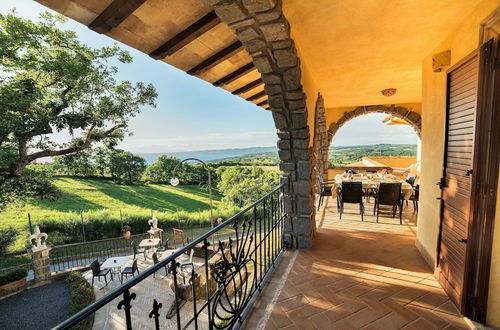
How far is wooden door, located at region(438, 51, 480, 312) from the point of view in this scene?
5.51 feet

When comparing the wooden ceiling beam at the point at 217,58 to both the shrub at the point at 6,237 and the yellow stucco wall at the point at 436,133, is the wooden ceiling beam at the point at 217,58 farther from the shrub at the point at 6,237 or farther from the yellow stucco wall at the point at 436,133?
the shrub at the point at 6,237

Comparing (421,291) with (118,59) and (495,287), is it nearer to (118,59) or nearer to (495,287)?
(495,287)

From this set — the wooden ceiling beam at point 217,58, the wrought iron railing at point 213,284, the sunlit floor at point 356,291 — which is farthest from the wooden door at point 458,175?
the wooden ceiling beam at point 217,58

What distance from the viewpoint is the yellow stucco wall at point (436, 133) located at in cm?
157

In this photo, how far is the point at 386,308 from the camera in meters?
1.84

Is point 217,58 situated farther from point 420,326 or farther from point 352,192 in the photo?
point 352,192

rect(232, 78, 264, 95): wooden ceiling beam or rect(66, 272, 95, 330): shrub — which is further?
rect(66, 272, 95, 330): shrub

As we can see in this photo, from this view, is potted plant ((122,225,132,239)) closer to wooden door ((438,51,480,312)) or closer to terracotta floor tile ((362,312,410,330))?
terracotta floor tile ((362,312,410,330))

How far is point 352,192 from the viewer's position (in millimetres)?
4188

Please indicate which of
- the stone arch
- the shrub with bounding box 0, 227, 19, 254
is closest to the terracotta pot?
the shrub with bounding box 0, 227, 19, 254

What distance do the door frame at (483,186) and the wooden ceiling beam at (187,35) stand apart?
2.03 meters

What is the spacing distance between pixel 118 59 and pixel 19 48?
3.35 metres

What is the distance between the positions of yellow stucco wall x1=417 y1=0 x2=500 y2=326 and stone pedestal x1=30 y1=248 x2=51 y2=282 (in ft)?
33.0

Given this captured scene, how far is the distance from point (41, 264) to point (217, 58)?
918cm
